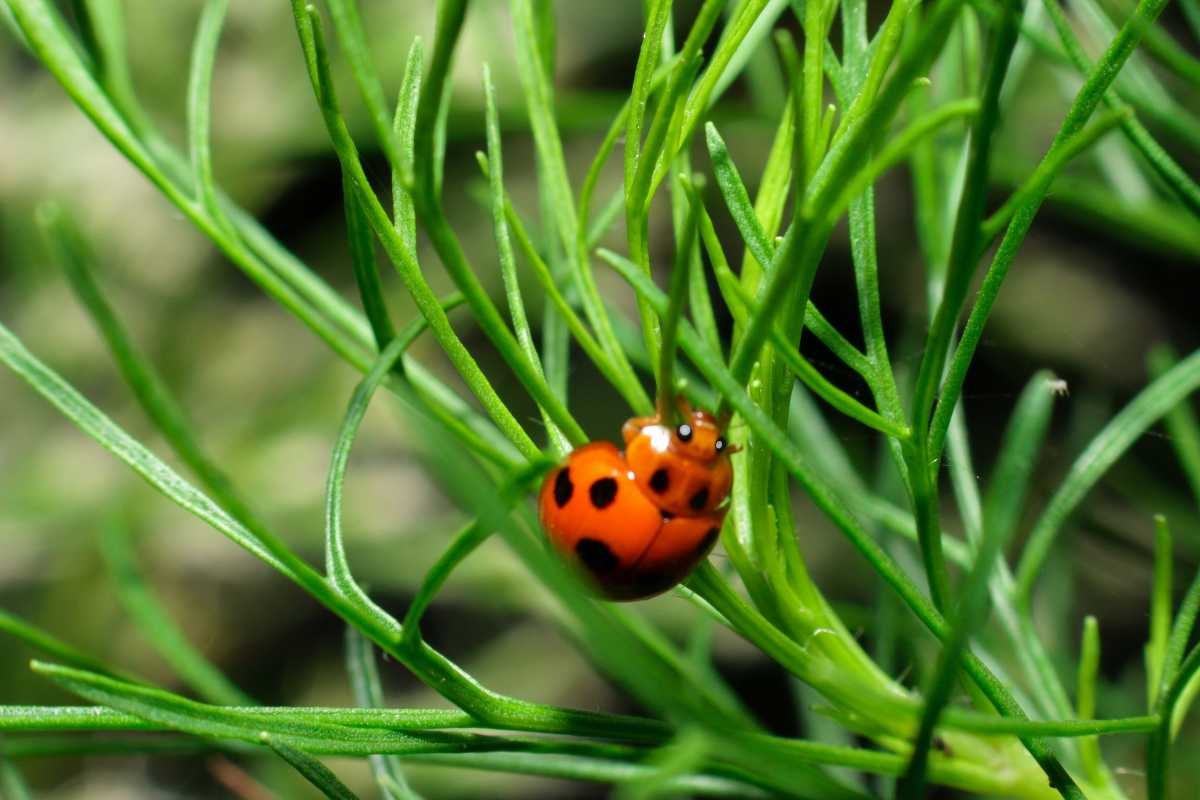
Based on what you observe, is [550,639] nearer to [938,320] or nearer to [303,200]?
[303,200]

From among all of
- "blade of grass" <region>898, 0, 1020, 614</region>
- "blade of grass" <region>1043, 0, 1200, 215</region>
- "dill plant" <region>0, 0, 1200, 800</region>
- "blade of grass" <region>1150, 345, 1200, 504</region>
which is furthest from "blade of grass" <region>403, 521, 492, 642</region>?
"blade of grass" <region>1150, 345, 1200, 504</region>

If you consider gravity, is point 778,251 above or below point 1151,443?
below

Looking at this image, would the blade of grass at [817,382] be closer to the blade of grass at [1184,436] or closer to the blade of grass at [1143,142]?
the blade of grass at [1143,142]

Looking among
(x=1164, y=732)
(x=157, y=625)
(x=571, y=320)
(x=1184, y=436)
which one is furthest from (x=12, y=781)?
(x=1184, y=436)

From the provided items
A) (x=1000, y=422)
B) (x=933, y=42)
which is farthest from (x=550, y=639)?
(x=933, y=42)

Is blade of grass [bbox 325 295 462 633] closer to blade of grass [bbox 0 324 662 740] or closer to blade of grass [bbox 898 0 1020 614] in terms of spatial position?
blade of grass [bbox 0 324 662 740]

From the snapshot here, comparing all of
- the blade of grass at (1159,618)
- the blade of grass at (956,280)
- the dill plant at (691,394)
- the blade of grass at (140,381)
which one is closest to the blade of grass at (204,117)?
the dill plant at (691,394)
